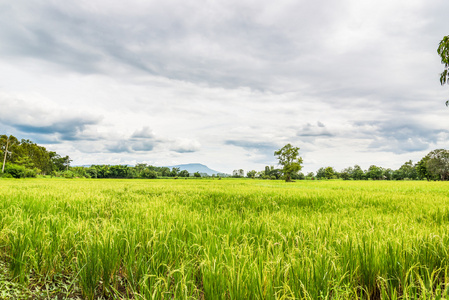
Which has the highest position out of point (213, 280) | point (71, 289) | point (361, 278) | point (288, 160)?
point (288, 160)

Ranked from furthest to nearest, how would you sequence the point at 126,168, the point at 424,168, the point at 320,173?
the point at 320,173 < the point at 126,168 < the point at 424,168

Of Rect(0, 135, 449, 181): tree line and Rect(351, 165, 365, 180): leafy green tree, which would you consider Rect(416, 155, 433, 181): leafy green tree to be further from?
Rect(351, 165, 365, 180): leafy green tree

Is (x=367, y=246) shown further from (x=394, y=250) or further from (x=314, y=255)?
(x=314, y=255)

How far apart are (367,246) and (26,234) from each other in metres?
3.94

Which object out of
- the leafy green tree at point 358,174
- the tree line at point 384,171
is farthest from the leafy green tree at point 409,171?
the leafy green tree at point 358,174

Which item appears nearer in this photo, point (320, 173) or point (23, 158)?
point (23, 158)

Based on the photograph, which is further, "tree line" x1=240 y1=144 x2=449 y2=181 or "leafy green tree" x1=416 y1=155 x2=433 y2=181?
"leafy green tree" x1=416 y1=155 x2=433 y2=181

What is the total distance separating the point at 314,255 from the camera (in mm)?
2148

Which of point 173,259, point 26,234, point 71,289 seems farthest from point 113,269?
point 26,234

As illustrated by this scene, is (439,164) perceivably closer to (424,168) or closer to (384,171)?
(424,168)

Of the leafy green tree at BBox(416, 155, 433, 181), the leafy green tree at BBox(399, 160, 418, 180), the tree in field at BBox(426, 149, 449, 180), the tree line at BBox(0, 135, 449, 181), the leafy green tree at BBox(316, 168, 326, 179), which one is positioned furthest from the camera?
the leafy green tree at BBox(316, 168, 326, 179)

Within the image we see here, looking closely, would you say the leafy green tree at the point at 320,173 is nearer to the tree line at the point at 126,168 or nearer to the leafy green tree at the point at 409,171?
the tree line at the point at 126,168

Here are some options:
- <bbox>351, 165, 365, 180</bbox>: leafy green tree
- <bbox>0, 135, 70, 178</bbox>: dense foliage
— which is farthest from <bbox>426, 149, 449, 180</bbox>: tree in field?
<bbox>0, 135, 70, 178</bbox>: dense foliage

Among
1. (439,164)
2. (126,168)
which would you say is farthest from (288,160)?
(126,168)
